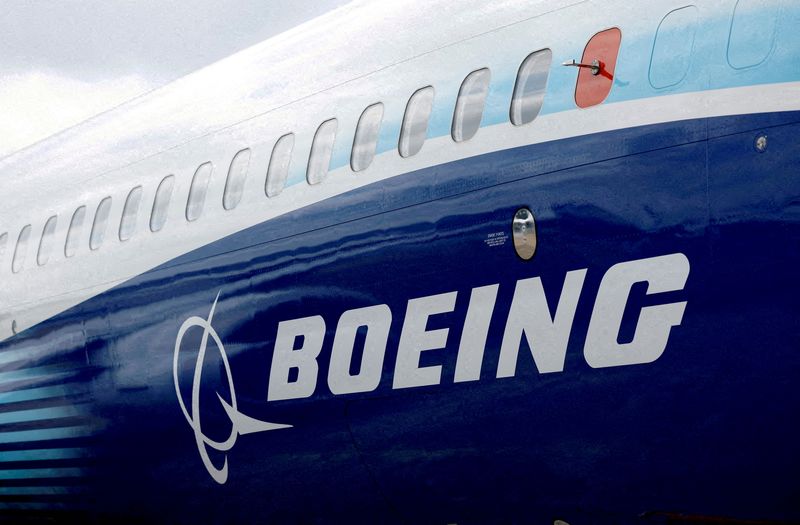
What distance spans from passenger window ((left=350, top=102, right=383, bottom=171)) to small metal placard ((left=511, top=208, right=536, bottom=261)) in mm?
1456

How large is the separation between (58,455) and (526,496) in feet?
18.7

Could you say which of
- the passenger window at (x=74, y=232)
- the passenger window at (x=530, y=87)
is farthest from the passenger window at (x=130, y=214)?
the passenger window at (x=530, y=87)

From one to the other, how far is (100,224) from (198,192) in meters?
1.80

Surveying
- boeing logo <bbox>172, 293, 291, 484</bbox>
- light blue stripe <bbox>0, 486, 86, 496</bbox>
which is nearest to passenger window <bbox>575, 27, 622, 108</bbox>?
boeing logo <bbox>172, 293, 291, 484</bbox>

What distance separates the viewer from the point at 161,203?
372 inches

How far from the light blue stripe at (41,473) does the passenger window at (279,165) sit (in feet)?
12.1

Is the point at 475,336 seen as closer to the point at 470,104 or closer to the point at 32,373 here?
the point at 470,104

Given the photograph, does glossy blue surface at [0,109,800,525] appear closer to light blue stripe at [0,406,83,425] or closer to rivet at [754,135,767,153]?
rivet at [754,135,767,153]

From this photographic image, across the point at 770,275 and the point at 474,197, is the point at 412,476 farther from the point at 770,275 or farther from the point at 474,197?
the point at 770,275

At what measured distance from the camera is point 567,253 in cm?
600

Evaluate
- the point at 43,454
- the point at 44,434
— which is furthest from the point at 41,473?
the point at 44,434

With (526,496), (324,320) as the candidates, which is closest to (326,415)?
(324,320)

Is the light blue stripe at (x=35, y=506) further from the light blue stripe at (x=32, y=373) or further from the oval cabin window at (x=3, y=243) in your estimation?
the oval cabin window at (x=3, y=243)

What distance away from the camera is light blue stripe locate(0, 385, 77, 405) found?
33.3 ft
